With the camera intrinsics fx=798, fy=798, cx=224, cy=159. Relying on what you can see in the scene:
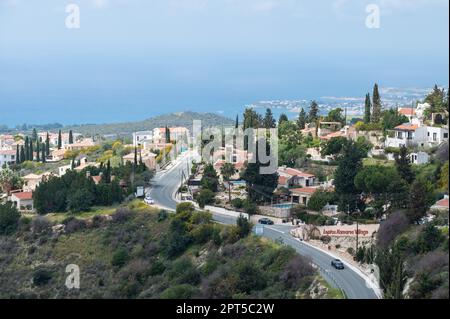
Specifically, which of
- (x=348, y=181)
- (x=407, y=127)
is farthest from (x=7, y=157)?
(x=348, y=181)

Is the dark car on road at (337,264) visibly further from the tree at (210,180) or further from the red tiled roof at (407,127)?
the red tiled roof at (407,127)

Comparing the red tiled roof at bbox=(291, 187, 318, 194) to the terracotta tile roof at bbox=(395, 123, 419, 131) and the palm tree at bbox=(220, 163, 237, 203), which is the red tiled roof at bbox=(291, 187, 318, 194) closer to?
the palm tree at bbox=(220, 163, 237, 203)

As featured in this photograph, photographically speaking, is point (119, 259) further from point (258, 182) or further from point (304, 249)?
point (258, 182)

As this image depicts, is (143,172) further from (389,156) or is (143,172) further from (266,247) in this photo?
(266,247)

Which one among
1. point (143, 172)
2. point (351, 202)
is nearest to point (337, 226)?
point (351, 202)

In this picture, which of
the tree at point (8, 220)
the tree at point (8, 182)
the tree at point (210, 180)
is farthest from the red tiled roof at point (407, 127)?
the tree at point (8, 182)
